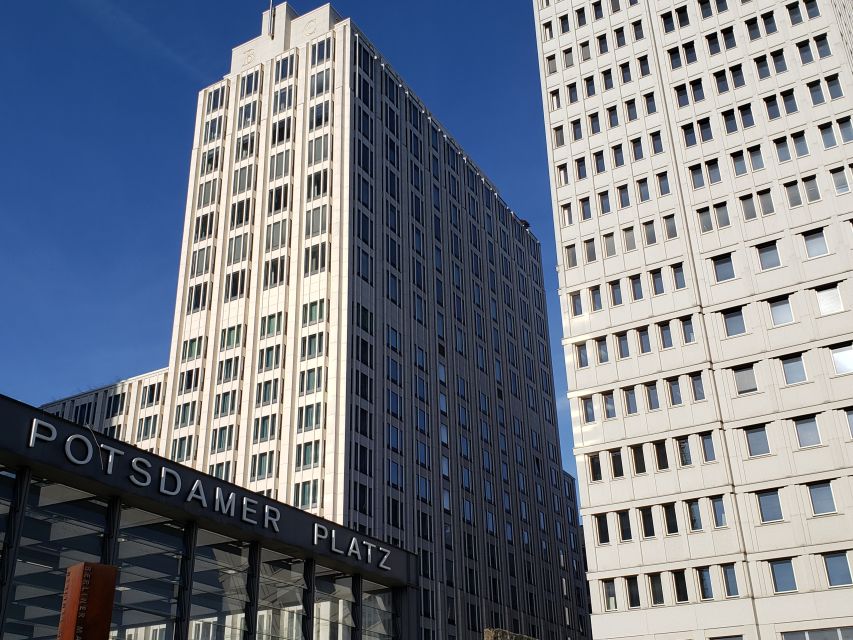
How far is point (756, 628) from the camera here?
5078 centimetres

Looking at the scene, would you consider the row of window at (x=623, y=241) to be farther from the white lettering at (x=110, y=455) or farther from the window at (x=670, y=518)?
the white lettering at (x=110, y=455)

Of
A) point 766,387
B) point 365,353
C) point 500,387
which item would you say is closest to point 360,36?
point 365,353

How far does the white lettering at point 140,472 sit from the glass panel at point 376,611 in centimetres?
1502

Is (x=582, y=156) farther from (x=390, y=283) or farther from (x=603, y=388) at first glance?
(x=390, y=283)

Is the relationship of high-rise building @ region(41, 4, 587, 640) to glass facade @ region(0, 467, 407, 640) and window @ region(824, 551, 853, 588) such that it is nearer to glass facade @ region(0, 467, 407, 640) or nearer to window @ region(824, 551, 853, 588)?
glass facade @ region(0, 467, 407, 640)

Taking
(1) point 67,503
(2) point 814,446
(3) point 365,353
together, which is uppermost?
(3) point 365,353

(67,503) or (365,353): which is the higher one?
(365,353)

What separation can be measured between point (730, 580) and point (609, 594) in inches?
303

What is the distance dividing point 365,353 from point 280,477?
14.7 meters

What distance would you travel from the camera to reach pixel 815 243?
58.5 m

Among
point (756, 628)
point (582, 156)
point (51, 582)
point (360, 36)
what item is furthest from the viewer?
point (360, 36)

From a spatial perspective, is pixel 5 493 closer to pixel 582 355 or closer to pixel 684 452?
pixel 684 452

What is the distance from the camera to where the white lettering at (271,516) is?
130 ft

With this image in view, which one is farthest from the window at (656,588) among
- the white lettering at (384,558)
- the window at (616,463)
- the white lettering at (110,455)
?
the white lettering at (110,455)
